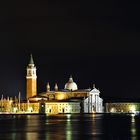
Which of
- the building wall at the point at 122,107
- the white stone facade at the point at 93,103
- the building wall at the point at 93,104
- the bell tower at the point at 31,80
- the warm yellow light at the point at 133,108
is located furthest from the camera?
the warm yellow light at the point at 133,108

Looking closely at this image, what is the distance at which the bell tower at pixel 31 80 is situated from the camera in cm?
16425

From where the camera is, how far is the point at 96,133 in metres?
64.7

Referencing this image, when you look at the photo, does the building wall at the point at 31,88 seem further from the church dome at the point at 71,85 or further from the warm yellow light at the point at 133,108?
the warm yellow light at the point at 133,108

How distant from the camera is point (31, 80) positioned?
6457 inches

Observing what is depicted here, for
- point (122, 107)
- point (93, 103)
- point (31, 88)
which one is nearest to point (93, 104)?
point (93, 103)

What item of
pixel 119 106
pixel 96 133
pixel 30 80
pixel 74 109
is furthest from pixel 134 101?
pixel 96 133

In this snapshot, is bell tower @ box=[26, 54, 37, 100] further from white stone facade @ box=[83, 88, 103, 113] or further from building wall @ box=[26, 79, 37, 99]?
white stone facade @ box=[83, 88, 103, 113]

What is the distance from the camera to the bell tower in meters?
164

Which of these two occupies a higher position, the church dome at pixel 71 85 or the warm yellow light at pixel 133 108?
the church dome at pixel 71 85

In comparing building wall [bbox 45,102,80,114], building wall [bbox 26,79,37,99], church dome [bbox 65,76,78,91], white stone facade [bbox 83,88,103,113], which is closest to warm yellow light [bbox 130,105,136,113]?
white stone facade [bbox 83,88,103,113]

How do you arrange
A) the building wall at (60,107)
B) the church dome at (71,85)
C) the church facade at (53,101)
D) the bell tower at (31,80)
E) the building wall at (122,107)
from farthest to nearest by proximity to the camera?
the building wall at (122,107) → the church dome at (71,85) → the bell tower at (31,80) → the building wall at (60,107) → the church facade at (53,101)

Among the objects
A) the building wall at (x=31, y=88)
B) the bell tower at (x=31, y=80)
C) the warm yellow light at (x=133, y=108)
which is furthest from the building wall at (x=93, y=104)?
the bell tower at (x=31, y=80)

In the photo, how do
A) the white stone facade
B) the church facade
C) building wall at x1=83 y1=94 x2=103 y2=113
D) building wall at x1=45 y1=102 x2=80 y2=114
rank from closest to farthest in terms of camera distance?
the church facade < building wall at x1=45 y1=102 x2=80 y2=114 < building wall at x1=83 y1=94 x2=103 y2=113 < the white stone facade

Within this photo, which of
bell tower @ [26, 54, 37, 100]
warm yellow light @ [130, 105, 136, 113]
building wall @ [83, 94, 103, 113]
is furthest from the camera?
warm yellow light @ [130, 105, 136, 113]
